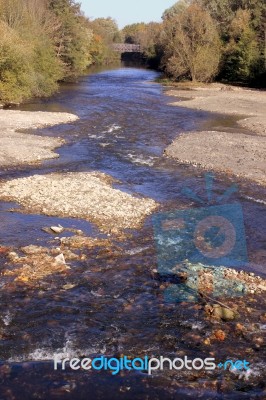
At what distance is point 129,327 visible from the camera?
10.6m

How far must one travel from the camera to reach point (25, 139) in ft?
95.5

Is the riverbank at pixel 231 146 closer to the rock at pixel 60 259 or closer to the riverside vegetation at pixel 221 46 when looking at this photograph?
the rock at pixel 60 259

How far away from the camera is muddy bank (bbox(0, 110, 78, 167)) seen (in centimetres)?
2504

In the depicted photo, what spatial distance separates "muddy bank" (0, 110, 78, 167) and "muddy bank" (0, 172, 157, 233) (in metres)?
4.29

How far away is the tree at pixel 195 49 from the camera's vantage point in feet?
225

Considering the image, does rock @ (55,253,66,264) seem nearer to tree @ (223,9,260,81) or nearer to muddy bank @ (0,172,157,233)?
muddy bank @ (0,172,157,233)

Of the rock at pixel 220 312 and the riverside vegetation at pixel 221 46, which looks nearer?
the rock at pixel 220 312

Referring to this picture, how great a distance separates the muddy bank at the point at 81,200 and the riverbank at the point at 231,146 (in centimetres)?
675

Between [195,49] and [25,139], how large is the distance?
154 ft

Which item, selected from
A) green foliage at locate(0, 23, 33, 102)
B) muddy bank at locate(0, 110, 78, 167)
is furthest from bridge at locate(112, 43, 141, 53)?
muddy bank at locate(0, 110, 78, 167)

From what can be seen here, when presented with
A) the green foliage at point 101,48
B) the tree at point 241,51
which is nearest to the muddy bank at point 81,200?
the tree at point 241,51

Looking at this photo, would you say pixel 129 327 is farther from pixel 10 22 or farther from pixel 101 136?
Result: pixel 10 22

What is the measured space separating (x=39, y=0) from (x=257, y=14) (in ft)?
107

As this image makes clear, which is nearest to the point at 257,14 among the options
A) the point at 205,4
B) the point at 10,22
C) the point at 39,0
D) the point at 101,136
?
the point at 205,4
